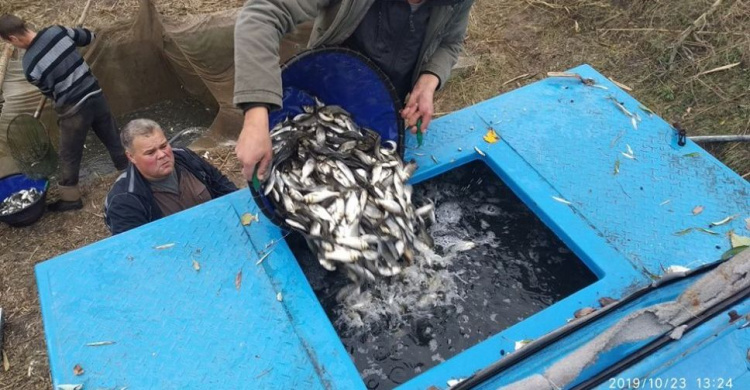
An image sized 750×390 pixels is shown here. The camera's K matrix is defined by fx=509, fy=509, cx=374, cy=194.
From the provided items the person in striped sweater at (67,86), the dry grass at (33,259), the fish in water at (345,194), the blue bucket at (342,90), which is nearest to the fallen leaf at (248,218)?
the blue bucket at (342,90)

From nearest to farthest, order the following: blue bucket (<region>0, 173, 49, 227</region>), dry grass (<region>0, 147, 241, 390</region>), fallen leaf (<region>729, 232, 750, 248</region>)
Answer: fallen leaf (<region>729, 232, 750, 248</region>) → dry grass (<region>0, 147, 241, 390</region>) → blue bucket (<region>0, 173, 49, 227</region>)

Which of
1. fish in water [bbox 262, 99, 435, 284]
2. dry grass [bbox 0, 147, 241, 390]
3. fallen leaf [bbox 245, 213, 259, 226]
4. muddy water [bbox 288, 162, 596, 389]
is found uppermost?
fish in water [bbox 262, 99, 435, 284]

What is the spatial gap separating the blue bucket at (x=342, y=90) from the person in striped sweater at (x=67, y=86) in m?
3.12

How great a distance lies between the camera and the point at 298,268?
2.68 m

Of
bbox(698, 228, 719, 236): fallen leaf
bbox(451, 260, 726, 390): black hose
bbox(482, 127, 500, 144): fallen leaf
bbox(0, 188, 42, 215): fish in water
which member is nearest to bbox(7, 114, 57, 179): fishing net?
bbox(0, 188, 42, 215): fish in water

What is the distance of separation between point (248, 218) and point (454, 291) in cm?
127

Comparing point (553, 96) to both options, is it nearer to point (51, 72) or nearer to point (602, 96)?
point (602, 96)

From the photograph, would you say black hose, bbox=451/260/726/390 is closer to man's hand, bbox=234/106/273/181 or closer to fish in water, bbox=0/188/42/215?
man's hand, bbox=234/106/273/181

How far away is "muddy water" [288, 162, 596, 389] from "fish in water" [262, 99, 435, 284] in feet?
0.71

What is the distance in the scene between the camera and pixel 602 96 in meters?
3.76

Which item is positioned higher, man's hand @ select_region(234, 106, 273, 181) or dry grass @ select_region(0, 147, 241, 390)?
man's hand @ select_region(234, 106, 273, 181)

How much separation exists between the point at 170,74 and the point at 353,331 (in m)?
5.55

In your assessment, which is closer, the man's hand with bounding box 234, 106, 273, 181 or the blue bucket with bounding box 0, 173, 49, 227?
the man's hand with bounding box 234, 106, 273, 181

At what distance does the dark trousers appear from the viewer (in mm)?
5168
